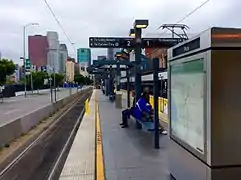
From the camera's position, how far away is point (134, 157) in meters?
8.62

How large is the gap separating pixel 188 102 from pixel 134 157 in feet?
11.3

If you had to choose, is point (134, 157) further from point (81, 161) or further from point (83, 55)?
point (83, 55)

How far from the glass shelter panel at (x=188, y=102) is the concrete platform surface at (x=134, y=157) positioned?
1086 millimetres

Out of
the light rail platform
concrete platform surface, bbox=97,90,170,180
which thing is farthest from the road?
concrete platform surface, bbox=97,90,170,180

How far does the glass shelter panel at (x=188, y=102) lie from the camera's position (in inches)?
194

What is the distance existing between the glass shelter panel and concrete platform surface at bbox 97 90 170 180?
109cm

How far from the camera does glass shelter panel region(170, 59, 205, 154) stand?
16.2 ft

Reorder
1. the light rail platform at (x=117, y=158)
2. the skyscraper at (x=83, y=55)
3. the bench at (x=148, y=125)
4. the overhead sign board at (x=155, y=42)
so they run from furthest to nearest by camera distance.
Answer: the skyscraper at (x=83, y=55) → the overhead sign board at (x=155, y=42) → the bench at (x=148, y=125) → the light rail platform at (x=117, y=158)

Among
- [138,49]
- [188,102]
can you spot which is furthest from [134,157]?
[138,49]

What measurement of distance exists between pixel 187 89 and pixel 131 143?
5.41 metres

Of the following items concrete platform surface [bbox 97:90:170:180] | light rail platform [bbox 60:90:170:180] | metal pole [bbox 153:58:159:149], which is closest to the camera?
concrete platform surface [bbox 97:90:170:180]

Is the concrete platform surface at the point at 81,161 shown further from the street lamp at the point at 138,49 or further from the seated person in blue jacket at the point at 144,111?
the street lamp at the point at 138,49

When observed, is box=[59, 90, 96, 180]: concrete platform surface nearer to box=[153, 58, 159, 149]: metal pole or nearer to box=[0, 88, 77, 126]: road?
box=[153, 58, 159, 149]: metal pole

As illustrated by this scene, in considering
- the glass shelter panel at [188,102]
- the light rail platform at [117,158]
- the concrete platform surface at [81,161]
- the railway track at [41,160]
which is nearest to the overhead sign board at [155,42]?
the railway track at [41,160]
